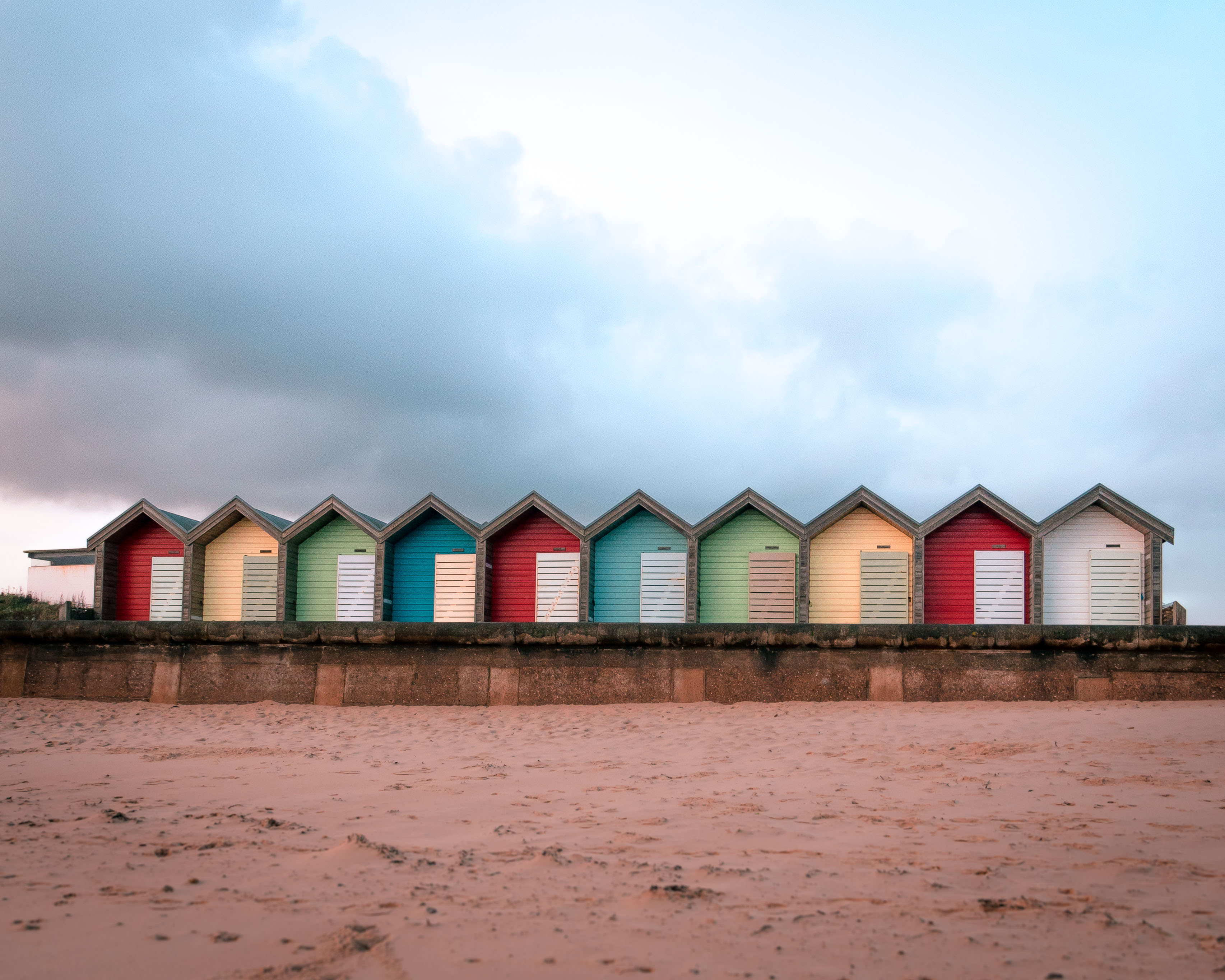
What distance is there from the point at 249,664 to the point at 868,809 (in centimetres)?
856

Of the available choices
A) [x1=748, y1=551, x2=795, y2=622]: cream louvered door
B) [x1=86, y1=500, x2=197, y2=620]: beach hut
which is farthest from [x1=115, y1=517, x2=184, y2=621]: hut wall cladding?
[x1=748, y1=551, x2=795, y2=622]: cream louvered door

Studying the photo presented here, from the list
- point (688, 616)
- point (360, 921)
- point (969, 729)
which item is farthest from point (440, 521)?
point (360, 921)

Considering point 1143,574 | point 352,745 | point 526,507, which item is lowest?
point 352,745

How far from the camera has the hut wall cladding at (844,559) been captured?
66.9ft

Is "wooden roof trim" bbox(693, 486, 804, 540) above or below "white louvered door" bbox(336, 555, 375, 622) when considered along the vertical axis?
above

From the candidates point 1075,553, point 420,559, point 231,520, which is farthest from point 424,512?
point 1075,553

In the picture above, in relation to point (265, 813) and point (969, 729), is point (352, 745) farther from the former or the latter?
point (969, 729)

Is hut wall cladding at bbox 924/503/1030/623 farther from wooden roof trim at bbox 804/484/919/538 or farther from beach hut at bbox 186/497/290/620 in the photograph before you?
beach hut at bbox 186/497/290/620

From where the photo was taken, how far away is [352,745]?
26.3 ft

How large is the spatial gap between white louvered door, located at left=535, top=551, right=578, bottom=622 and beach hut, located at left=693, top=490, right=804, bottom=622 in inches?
114

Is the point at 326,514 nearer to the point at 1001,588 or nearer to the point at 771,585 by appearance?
the point at 771,585

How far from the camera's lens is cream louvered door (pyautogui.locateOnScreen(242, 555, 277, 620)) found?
22734 mm

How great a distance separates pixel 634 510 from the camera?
21.3 metres

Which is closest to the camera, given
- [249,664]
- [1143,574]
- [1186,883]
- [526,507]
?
[1186,883]
